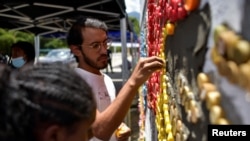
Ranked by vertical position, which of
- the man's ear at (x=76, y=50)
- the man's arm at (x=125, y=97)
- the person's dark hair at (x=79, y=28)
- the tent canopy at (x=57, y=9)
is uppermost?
the tent canopy at (x=57, y=9)

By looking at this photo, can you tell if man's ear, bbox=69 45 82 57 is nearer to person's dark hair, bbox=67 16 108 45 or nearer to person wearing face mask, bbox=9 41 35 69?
person's dark hair, bbox=67 16 108 45

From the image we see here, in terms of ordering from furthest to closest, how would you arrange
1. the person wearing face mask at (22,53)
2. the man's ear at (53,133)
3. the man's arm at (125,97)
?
the person wearing face mask at (22,53) < the man's arm at (125,97) < the man's ear at (53,133)

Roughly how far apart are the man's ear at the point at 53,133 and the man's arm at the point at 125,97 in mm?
738

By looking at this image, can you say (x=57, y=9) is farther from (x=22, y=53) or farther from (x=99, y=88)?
(x=99, y=88)

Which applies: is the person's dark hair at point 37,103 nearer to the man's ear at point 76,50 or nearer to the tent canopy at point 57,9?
the man's ear at point 76,50

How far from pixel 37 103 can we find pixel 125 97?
780 mm

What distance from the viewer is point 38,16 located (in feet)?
31.1

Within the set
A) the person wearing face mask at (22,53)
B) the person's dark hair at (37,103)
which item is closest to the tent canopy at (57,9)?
the person wearing face mask at (22,53)

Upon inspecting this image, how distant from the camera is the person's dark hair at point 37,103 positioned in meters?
0.97

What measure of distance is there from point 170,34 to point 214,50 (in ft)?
2.15

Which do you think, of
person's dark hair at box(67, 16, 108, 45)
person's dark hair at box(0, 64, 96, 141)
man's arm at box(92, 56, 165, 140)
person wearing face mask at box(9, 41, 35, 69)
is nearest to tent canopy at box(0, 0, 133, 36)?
person wearing face mask at box(9, 41, 35, 69)

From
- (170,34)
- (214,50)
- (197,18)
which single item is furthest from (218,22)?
(170,34)

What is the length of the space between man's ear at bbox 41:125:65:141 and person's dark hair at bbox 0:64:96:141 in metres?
0.01

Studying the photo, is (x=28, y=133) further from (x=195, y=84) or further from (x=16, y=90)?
(x=195, y=84)
